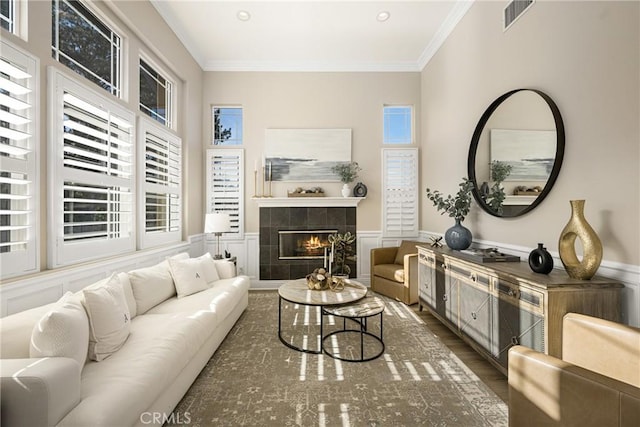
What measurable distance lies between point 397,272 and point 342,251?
1.03 m

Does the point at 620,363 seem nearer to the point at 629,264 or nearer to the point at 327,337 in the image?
the point at 629,264

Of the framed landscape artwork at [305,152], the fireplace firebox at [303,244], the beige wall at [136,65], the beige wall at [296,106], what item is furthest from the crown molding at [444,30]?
the beige wall at [136,65]

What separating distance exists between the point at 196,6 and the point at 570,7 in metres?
3.87

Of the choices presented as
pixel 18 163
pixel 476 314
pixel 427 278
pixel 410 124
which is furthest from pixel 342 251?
pixel 18 163

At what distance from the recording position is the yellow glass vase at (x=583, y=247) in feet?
5.64

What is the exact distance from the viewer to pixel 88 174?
7.88 feet

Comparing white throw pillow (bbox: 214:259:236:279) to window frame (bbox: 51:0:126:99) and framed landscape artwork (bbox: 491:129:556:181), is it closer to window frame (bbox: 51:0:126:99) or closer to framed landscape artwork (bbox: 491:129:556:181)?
window frame (bbox: 51:0:126:99)

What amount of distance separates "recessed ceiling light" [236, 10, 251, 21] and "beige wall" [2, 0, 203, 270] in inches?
38.7

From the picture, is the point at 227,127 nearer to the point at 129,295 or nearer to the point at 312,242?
the point at 312,242

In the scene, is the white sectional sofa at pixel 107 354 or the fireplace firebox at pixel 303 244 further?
the fireplace firebox at pixel 303 244

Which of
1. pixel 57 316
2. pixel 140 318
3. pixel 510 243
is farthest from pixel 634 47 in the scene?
pixel 140 318

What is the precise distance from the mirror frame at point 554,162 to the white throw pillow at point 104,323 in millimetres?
3293

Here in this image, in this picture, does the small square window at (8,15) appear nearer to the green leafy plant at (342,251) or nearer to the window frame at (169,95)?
the window frame at (169,95)

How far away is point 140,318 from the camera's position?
2207 mm
